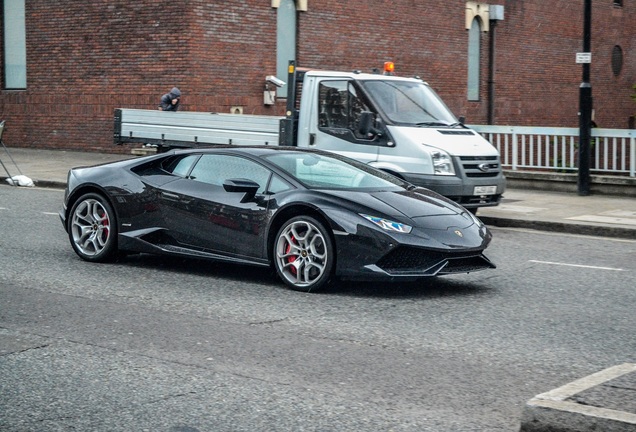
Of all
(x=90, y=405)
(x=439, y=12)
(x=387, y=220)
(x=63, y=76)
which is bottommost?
(x=90, y=405)

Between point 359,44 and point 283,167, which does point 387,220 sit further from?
point 359,44

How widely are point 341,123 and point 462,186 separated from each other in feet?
6.33

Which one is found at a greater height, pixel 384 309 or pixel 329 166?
pixel 329 166

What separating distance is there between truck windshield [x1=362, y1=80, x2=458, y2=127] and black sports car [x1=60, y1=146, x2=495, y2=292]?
15.3 feet

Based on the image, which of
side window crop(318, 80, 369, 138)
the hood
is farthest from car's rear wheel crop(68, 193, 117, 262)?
the hood

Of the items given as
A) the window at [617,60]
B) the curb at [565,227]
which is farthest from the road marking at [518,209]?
the window at [617,60]

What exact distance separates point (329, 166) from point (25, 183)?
458 inches

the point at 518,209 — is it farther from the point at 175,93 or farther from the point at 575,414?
the point at 575,414

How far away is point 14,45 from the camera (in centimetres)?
2850

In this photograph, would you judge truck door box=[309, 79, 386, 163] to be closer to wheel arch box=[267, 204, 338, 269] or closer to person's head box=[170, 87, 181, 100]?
wheel arch box=[267, 204, 338, 269]

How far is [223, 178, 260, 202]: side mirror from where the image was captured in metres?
9.48

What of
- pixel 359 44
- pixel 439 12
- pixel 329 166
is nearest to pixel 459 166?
pixel 329 166

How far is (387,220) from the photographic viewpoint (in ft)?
29.3

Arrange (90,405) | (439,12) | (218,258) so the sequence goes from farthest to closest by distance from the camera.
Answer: (439,12)
(218,258)
(90,405)
